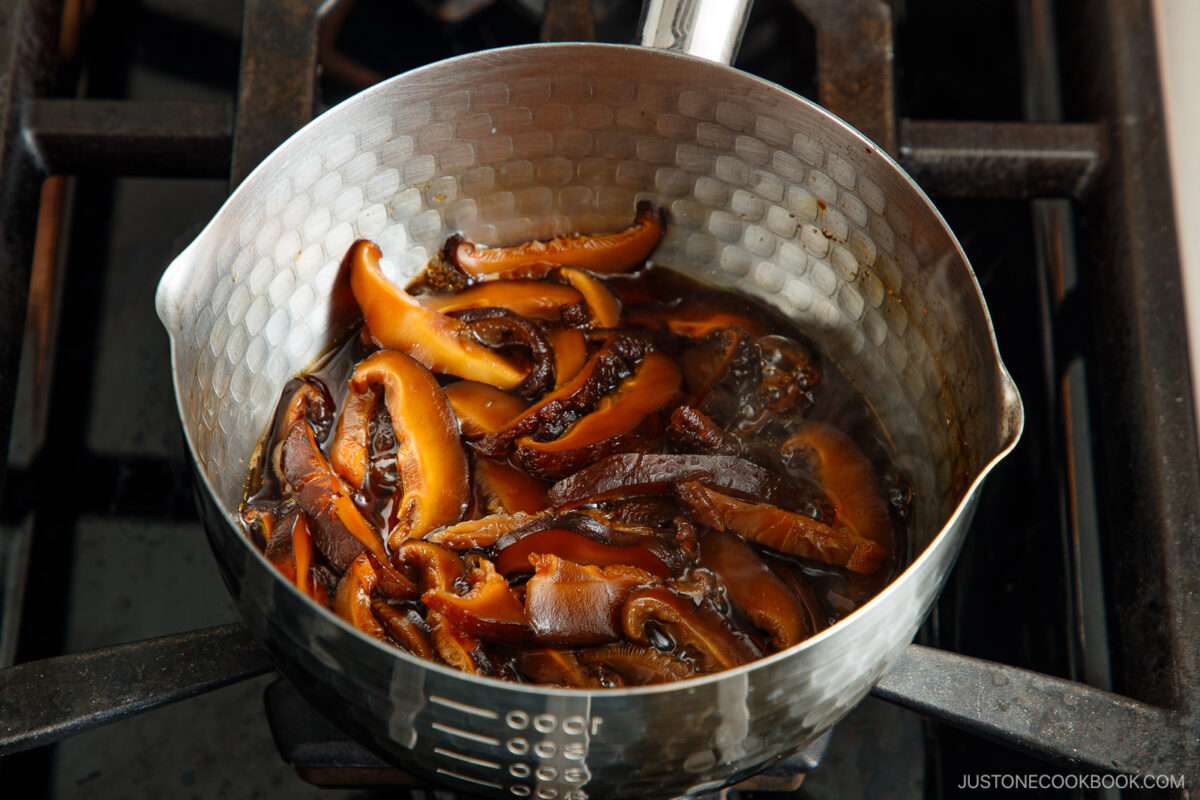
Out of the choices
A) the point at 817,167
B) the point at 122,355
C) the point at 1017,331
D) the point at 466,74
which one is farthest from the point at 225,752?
the point at 1017,331

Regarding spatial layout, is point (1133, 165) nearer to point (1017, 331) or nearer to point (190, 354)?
point (1017, 331)

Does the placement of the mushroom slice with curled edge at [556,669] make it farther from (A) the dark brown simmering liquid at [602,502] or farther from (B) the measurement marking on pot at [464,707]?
(B) the measurement marking on pot at [464,707]

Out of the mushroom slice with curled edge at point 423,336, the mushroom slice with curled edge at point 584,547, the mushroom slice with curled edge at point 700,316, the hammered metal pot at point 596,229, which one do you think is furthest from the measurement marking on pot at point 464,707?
the mushroom slice with curled edge at point 700,316

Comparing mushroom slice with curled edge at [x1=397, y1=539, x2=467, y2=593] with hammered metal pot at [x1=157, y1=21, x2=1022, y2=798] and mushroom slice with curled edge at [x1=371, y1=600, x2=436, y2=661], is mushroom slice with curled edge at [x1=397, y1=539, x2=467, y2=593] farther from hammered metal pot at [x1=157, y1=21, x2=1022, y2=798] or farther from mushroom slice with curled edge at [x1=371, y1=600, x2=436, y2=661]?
hammered metal pot at [x1=157, y1=21, x2=1022, y2=798]

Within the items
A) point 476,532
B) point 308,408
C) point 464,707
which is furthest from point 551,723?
point 308,408

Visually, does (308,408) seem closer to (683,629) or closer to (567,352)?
(567,352)

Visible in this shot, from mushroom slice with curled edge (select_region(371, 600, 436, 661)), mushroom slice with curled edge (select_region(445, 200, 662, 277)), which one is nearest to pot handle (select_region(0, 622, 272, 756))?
mushroom slice with curled edge (select_region(371, 600, 436, 661))
